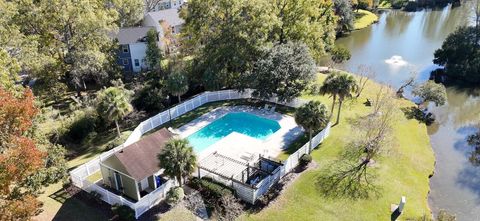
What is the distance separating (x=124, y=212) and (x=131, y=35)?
31.9m

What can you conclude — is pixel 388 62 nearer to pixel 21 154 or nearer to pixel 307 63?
pixel 307 63

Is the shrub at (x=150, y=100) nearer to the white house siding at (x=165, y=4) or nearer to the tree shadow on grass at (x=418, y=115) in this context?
the tree shadow on grass at (x=418, y=115)

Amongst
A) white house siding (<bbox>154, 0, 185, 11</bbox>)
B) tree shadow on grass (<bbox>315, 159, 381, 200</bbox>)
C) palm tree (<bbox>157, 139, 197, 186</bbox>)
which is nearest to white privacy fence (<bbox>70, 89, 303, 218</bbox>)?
palm tree (<bbox>157, 139, 197, 186</bbox>)

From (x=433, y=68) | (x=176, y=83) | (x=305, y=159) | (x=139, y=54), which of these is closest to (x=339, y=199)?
(x=305, y=159)

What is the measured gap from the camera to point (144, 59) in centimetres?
4959

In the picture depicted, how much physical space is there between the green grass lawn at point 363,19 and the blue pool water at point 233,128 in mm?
45252

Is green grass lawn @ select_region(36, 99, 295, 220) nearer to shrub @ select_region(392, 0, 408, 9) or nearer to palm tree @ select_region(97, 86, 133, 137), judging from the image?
palm tree @ select_region(97, 86, 133, 137)

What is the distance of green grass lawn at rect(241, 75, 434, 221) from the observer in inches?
987

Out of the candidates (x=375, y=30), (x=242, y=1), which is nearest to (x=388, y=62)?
(x=375, y=30)

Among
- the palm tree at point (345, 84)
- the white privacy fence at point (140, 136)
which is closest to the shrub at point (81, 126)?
the white privacy fence at point (140, 136)

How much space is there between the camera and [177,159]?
2355 centimetres

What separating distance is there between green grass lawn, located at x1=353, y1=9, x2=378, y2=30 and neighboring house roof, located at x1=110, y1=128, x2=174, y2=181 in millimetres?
58666

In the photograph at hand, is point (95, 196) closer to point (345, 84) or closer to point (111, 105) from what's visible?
point (111, 105)

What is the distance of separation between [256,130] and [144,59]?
21105 mm
